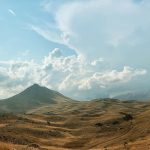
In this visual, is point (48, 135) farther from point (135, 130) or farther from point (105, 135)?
point (135, 130)

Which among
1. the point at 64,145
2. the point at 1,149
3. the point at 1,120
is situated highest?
the point at 1,120

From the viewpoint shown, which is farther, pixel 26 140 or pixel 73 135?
pixel 73 135

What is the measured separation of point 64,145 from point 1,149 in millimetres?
71930

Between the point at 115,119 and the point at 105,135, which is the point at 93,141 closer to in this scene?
the point at 105,135

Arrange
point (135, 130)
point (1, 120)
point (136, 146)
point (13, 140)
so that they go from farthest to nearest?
point (1, 120) < point (135, 130) < point (13, 140) < point (136, 146)

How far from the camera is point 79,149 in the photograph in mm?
105000

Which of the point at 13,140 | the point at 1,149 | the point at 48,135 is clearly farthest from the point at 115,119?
the point at 1,149

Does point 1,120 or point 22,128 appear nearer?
point 22,128

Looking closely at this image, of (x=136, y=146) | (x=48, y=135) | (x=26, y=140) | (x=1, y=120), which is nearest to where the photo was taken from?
(x=136, y=146)

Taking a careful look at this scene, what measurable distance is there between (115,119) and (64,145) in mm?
62054

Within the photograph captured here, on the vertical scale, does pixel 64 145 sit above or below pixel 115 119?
below

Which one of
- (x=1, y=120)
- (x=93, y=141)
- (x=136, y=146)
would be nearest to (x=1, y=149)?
(x=136, y=146)

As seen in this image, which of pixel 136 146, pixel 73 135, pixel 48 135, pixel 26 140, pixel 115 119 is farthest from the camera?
pixel 115 119

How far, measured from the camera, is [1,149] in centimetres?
4403
